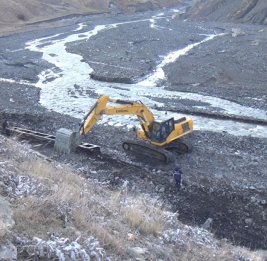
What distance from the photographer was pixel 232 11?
65062 mm

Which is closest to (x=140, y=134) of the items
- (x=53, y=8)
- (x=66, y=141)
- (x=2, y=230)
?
(x=66, y=141)

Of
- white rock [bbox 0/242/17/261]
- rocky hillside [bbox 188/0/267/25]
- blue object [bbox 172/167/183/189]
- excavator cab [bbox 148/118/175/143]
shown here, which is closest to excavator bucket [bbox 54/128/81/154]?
excavator cab [bbox 148/118/175/143]

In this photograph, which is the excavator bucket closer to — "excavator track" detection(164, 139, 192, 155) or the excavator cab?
the excavator cab

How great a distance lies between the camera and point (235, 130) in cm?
2112

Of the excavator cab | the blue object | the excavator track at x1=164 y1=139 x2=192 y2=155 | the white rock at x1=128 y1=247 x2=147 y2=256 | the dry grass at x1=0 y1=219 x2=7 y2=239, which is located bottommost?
the excavator track at x1=164 y1=139 x2=192 y2=155

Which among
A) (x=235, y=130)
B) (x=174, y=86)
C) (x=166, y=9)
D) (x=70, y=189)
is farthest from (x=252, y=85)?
(x=166, y=9)

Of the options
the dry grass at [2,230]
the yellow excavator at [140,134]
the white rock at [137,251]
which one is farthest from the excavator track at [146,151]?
the dry grass at [2,230]

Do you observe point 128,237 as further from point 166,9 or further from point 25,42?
point 166,9

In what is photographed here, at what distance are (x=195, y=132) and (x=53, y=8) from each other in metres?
52.0

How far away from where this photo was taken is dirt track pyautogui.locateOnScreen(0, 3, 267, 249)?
13.7 m

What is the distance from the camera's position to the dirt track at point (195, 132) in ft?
45.0

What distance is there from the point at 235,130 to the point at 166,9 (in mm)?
65555

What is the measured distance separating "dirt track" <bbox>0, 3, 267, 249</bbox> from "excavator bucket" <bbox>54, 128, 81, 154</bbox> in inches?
14.0

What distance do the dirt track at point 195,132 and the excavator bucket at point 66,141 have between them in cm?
36
